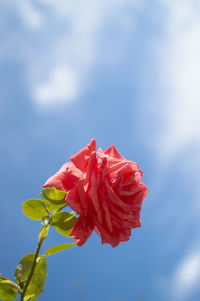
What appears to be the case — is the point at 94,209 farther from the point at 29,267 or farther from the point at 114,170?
the point at 29,267

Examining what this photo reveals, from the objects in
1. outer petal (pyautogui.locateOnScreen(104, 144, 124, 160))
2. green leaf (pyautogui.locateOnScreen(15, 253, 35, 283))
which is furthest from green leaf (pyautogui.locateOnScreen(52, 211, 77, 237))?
outer petal (pyautogui.locateOnScreen(104, 144, 124, 160))

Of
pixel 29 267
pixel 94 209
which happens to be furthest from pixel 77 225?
pixel 29 267

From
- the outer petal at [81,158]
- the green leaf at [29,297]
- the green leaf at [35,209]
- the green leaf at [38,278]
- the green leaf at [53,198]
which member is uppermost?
the outer petal at [81,158]

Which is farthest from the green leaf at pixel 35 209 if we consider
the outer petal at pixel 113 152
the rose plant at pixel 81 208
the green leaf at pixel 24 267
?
the outer petal at pixel 113 152

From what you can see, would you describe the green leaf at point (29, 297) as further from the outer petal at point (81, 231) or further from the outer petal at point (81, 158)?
the outer petal at point (81, 158)

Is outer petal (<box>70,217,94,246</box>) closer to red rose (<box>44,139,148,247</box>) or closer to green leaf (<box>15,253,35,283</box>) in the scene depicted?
red rose (<box>44,139,148,247</box>)

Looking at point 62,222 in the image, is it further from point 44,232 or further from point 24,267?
point 24,267
